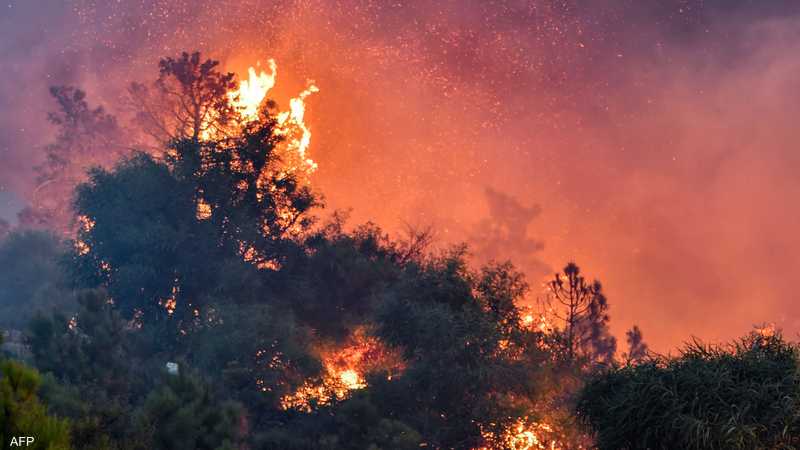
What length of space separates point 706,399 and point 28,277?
64999 millimetres

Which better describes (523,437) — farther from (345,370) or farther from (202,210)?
(202,210)

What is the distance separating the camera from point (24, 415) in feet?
28.9

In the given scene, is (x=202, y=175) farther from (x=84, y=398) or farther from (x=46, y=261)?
(x=46, y=261)

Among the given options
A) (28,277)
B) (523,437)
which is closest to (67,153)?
(28,277)

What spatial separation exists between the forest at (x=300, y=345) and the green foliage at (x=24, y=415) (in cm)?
2

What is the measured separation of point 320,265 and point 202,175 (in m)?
10.3

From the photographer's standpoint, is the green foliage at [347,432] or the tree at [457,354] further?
the tree at [457,354]

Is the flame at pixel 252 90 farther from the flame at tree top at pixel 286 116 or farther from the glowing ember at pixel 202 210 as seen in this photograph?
the glowing ember at pixel 202 210

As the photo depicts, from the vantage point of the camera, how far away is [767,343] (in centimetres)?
2272

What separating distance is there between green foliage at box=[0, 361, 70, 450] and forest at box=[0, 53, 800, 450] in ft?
0.08

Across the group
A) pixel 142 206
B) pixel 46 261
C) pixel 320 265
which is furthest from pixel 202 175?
pixel 46 261

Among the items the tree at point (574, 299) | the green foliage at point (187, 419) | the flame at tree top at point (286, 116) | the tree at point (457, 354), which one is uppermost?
the flame at tree top at point (286, 116)

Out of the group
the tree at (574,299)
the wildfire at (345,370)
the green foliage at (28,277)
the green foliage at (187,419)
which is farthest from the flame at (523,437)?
the green foliage at (28,277)

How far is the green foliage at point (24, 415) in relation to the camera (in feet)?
28.2
